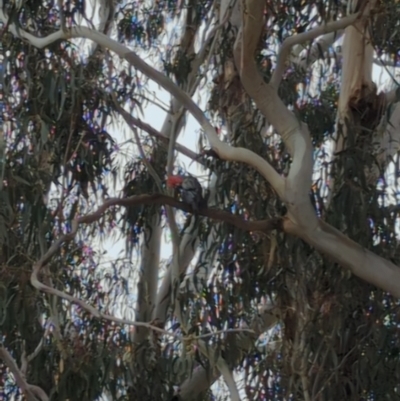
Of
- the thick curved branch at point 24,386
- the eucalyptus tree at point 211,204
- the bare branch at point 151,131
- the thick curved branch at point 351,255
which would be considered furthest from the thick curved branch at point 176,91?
the thick curved branch at point 24,386

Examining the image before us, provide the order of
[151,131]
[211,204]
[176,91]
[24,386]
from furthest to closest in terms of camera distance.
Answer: [151,131], [211,204], [24,386], [176,91]

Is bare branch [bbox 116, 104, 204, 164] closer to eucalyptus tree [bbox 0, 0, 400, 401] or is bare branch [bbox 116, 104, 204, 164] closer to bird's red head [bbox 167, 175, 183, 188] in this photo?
eucalyptus tree [bbox 0, 0, 400, 401]

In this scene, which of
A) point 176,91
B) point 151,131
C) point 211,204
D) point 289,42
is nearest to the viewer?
point 289,42

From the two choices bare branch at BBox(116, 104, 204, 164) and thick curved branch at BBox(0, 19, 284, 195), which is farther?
bare branch at BBox(116, 104, 204, 164)

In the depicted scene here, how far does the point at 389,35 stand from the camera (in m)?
2.58

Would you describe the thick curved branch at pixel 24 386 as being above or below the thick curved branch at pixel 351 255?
below

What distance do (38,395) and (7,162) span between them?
723mm

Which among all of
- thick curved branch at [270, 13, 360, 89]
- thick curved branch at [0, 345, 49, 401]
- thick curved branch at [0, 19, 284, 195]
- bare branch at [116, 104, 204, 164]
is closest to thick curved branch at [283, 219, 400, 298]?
thick curved branch at [0, 19, 284, 195]

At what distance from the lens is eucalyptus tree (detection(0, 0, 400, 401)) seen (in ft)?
8.06

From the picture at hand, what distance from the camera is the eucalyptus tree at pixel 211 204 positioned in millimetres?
2457

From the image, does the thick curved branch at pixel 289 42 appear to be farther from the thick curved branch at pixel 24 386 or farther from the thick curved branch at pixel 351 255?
the thick curved branch at pixel 24 386

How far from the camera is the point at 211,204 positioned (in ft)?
9.20

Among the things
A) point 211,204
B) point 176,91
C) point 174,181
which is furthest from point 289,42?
point 211,204

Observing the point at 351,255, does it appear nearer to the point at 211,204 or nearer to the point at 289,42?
the point at 289,42
